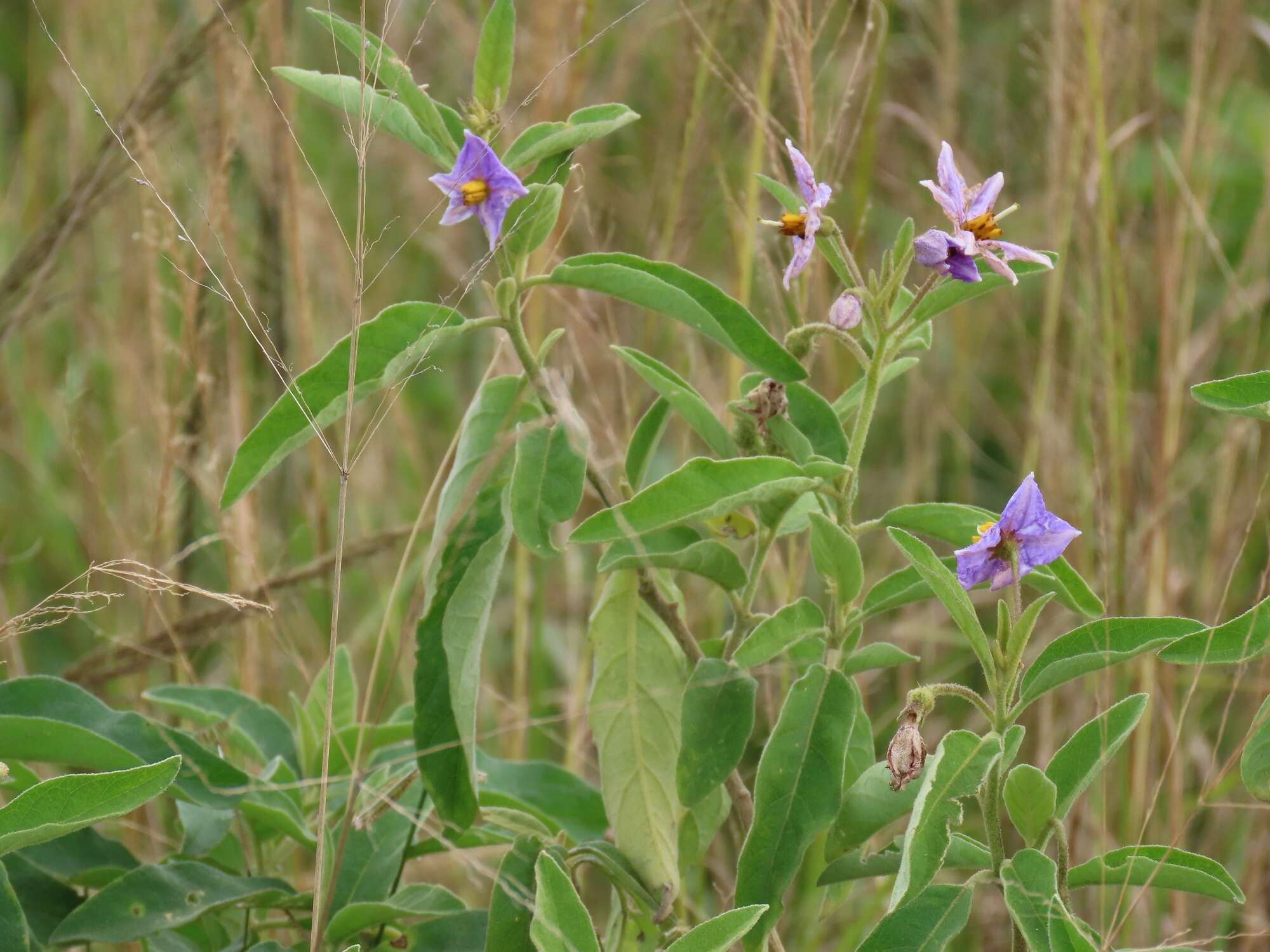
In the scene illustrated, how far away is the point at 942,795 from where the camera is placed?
1.20 meters

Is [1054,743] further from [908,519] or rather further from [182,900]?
[182,900]

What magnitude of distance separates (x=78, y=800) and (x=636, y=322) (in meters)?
2.14

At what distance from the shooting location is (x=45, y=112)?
148 inches

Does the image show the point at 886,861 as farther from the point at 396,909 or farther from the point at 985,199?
the point at 985,199

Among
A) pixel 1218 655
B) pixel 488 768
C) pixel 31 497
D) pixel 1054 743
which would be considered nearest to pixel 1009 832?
pixel 1054 743

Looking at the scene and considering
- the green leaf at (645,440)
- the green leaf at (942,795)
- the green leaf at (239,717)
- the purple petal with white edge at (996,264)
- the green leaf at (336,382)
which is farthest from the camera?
the green leaf at (239,717)

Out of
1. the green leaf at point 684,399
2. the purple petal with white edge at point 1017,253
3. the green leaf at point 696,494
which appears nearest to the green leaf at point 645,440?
the green leaf at point 684,399

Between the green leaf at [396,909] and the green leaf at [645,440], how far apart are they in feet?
1.58

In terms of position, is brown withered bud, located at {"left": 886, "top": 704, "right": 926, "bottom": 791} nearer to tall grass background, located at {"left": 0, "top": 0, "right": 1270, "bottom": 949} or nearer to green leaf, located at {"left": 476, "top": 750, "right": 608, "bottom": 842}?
tall grass background, located at {"left": 0, "top": 0, "right": 1270, "bottom": 949}

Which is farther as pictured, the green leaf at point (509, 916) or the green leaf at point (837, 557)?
the green leaf at point (509, 916)

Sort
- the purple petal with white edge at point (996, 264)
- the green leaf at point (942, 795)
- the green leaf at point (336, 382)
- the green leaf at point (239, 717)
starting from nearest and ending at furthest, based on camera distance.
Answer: the green leaf at point (942, 795), the purple petal with white edge at point (996, 264), the green leaf at point (336, 382), the green leaf at point (239, 717)

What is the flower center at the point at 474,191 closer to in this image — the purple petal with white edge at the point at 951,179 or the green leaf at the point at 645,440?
the green leaf at the point at 645,440

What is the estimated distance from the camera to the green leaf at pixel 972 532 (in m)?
1.30

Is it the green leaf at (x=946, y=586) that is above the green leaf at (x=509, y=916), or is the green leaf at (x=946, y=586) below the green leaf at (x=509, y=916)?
above
